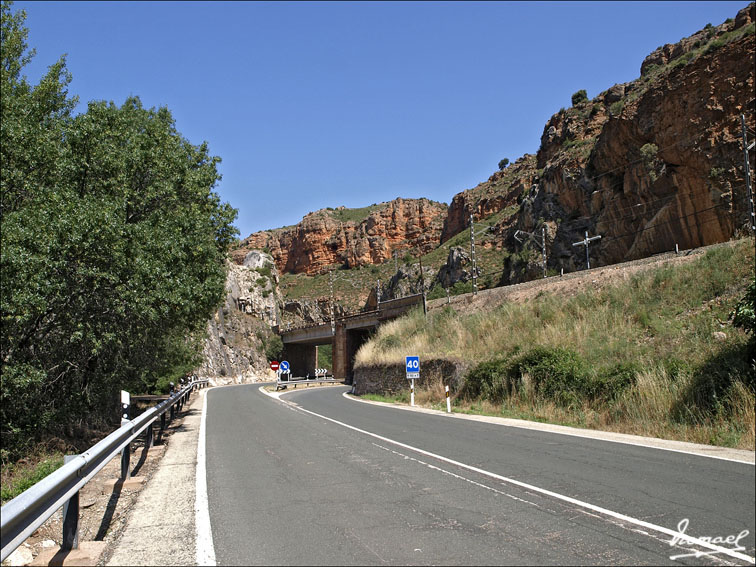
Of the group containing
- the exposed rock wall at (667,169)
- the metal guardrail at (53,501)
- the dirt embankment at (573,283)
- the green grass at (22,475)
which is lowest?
the green grass at (22,475)

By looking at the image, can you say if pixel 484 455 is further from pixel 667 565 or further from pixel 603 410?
pixel 603 410

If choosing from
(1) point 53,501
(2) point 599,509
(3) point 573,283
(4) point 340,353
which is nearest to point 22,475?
(1) point 53,501

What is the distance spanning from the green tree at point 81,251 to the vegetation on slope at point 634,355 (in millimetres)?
10941

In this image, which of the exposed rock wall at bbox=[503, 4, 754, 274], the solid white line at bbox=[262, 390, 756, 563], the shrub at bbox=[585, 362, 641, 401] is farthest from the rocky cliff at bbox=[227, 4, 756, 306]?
the solid white line at bbox=[262, 390, 756, 563]

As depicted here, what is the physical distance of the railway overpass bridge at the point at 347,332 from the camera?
181ft

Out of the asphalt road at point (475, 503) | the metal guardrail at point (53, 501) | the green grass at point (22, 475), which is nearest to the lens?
the metal guardrail at point (53, 501)

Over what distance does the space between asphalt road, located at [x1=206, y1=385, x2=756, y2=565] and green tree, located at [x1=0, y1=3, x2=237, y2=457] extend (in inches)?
221

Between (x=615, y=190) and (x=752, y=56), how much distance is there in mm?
16674

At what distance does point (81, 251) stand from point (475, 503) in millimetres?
11323

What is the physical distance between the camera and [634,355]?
16844mm

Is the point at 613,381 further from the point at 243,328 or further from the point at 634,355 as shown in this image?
the point at 243,328

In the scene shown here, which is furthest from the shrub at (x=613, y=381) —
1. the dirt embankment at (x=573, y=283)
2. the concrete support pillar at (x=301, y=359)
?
the concrete support pillar at (x=301, y=359)

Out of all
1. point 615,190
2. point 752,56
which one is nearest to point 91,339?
point 752,56

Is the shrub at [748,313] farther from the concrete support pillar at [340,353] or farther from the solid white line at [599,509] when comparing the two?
the concrete support pillar at [340,353]
